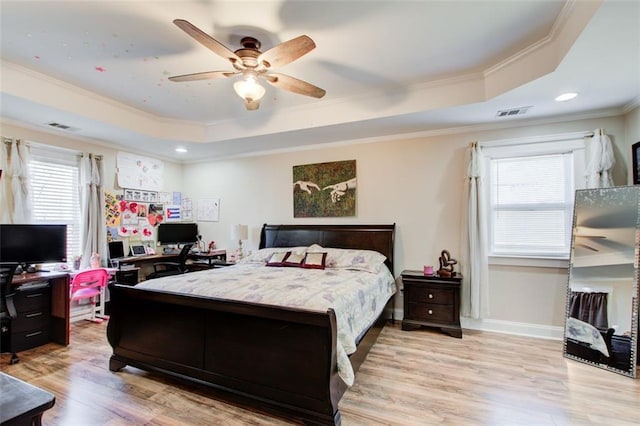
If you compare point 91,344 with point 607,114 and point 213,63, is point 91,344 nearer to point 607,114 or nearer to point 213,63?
point 213,63

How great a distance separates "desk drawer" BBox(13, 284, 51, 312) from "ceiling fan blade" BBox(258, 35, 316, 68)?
11.3 ft

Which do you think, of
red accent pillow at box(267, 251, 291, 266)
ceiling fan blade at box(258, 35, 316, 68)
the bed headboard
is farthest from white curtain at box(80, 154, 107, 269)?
ceiling fan blade at box(258, 35, 316, 68)

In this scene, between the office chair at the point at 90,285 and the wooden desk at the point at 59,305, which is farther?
the office chair at the point at 90,285

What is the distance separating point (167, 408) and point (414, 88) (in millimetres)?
3734

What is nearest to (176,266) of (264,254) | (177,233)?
(177,233)

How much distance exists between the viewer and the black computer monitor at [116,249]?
4.45 metres

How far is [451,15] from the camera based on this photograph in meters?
2.22

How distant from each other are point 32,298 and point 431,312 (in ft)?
14.7

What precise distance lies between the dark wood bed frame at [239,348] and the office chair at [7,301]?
1.04 meters

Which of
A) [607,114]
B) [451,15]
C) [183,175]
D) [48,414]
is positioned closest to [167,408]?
[48,414]

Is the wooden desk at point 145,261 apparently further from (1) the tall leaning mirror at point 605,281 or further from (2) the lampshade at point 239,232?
(1) the tall leaning mirror at point 605,281

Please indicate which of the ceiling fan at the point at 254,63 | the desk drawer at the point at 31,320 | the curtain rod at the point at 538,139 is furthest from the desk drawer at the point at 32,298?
the curtain rod at the point at 538,139

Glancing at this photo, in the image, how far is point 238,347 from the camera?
2213 millimetres

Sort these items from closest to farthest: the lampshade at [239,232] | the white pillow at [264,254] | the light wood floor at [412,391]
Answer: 1. the light wood floor at [412,391]
2. the white pillow at [264,254]
3. the lampshade at [239,232]
